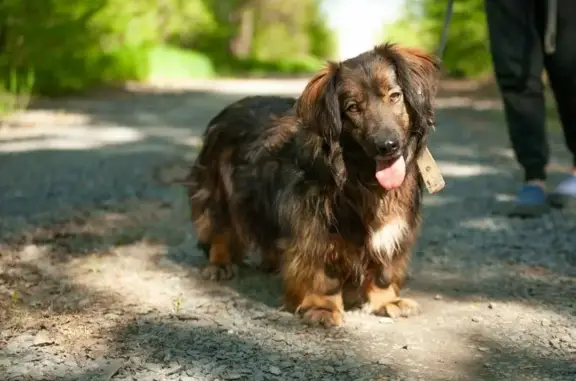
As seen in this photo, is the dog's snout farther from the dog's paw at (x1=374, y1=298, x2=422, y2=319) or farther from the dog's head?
the dog's paw at (x1=374, y1=298, x2=422, y2=319)

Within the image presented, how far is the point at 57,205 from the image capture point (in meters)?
5.55

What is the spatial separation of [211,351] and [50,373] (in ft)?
2.02

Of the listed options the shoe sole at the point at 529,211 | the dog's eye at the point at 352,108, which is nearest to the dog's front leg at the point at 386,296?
the dog's eye at the point at 352,108

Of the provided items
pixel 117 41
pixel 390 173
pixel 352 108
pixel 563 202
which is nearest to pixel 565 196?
pixel 563 202

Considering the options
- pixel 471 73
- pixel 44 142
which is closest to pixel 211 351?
pixel 44 142

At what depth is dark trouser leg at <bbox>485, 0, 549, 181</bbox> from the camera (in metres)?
4.89

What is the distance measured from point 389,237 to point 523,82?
234 cm

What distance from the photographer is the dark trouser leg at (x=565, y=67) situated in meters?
4.81

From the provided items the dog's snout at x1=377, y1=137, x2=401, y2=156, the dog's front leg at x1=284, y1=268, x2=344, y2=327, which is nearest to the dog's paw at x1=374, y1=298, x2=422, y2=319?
the dog's front leg at x1=284, y1=268, x2=344, y2=327

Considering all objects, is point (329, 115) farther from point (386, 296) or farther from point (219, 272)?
point (219, 272)

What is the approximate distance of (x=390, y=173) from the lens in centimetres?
313

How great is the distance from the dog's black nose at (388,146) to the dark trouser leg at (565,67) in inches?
97.6

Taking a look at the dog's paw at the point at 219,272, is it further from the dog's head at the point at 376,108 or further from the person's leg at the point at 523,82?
the person's leg at the point at 523,82

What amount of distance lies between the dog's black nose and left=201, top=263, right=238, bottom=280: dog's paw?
140 centimetres
